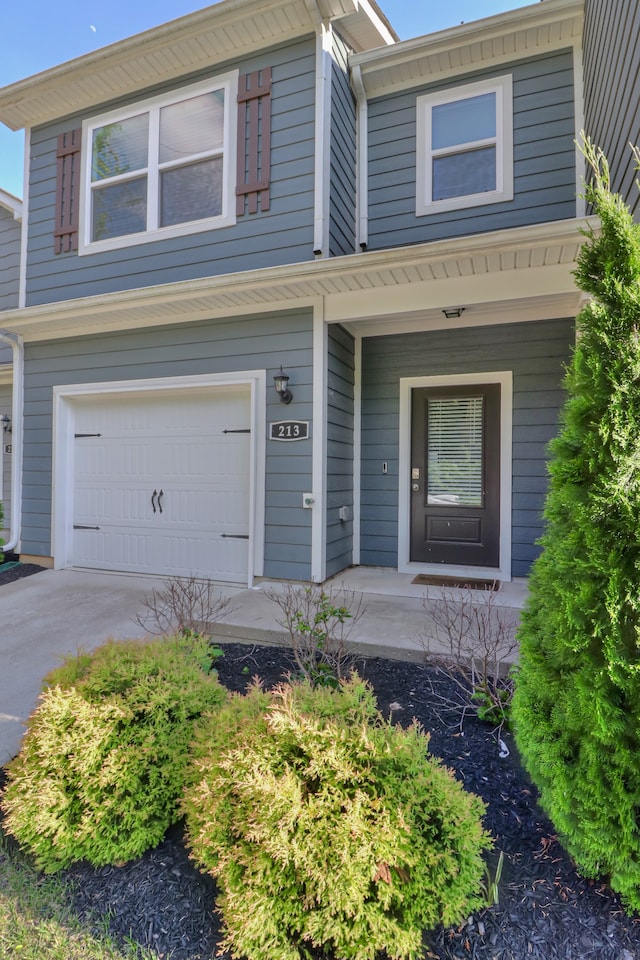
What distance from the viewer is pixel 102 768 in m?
1.58

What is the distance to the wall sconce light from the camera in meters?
4.40

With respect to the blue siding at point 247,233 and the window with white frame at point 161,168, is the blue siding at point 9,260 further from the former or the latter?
the window with white frame at point 161,168

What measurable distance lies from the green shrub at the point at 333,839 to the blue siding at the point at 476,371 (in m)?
3.71

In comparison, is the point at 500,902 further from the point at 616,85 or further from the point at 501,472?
the point at 616,85

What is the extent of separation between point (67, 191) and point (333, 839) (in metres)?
6.57

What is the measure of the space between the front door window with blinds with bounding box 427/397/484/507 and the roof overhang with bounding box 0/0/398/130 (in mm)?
3583

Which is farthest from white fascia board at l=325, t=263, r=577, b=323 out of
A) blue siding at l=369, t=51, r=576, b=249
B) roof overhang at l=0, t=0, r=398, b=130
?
roof overhang at l=0, t=0, r=398, b=130

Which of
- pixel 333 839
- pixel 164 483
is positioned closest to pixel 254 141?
pixel 164 483

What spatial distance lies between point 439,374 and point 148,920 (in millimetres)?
4661

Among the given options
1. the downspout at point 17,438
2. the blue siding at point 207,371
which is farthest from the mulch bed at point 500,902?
the downspout at point 17,438

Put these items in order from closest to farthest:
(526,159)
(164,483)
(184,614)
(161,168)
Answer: (184,614)
(526,159)
(161,168)
(164,483)

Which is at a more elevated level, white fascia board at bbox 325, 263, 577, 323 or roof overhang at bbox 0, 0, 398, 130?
roof overhang at bbox 0, 0, 398, 130

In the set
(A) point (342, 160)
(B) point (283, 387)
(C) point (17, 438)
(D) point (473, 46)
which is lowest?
(C) point (17, 438)

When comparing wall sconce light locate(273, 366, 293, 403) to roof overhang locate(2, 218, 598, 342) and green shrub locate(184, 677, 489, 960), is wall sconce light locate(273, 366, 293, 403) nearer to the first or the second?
roof overhang locate(2, 218, 598, 342)
